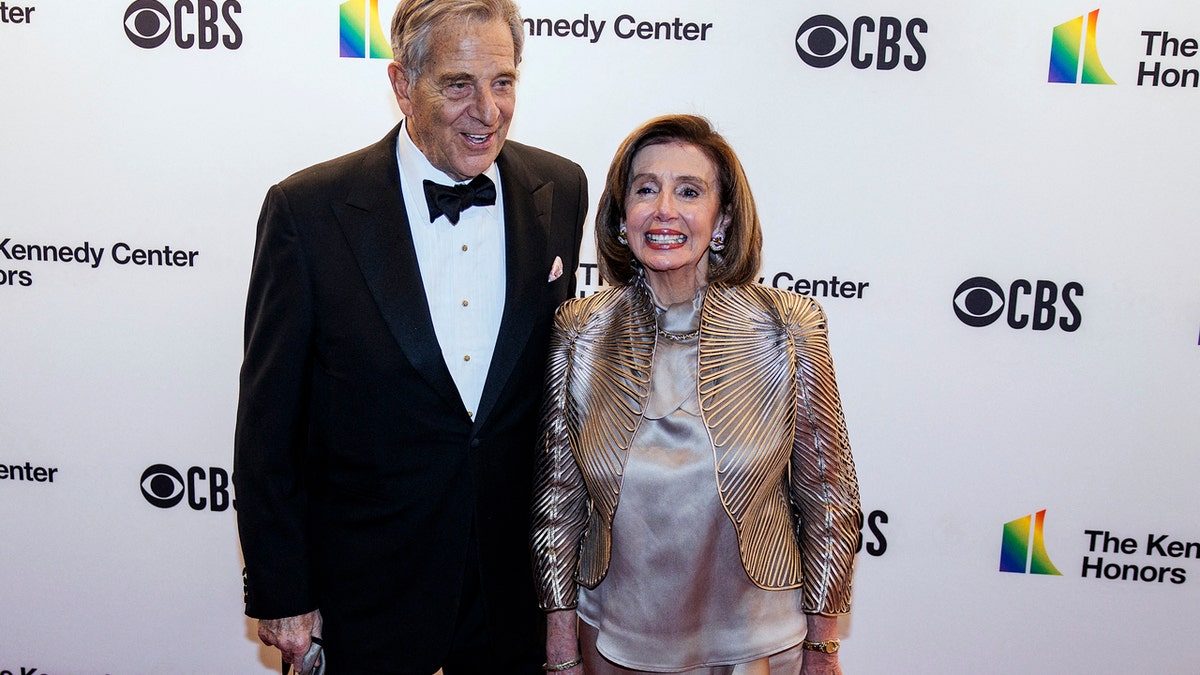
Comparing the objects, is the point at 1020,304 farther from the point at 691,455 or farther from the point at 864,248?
the point at 691,455

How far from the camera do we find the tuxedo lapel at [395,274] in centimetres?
189

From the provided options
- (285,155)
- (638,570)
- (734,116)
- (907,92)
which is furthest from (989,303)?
(285,155)

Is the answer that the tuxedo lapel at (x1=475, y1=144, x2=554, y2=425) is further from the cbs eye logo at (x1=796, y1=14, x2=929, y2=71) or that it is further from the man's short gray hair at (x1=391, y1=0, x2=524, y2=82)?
the cbs eye logo at (x1=796, y1=14, x2=929, y2=71)

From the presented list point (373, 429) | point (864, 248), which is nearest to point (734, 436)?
point (373, 429)

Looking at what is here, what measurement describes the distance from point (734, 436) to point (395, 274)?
0.74 meters

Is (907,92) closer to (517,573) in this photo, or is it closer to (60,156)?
(517,573)

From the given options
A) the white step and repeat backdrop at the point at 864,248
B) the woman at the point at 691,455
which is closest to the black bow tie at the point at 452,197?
the woman at the point at 691,455

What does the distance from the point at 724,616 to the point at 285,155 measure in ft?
6.61

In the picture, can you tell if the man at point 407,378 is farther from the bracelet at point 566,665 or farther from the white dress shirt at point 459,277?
the bracelet at point 566,665

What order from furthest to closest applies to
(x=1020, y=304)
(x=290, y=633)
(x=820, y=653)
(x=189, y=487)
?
(x=189, y=487), (x=1020, y=304), (x=290, y=633), (x=820, y=653)

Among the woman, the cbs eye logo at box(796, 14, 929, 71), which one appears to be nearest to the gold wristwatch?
the woman

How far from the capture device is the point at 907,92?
9.45ft

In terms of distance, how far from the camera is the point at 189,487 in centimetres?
321

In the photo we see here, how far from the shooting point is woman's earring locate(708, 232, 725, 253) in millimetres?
1941
